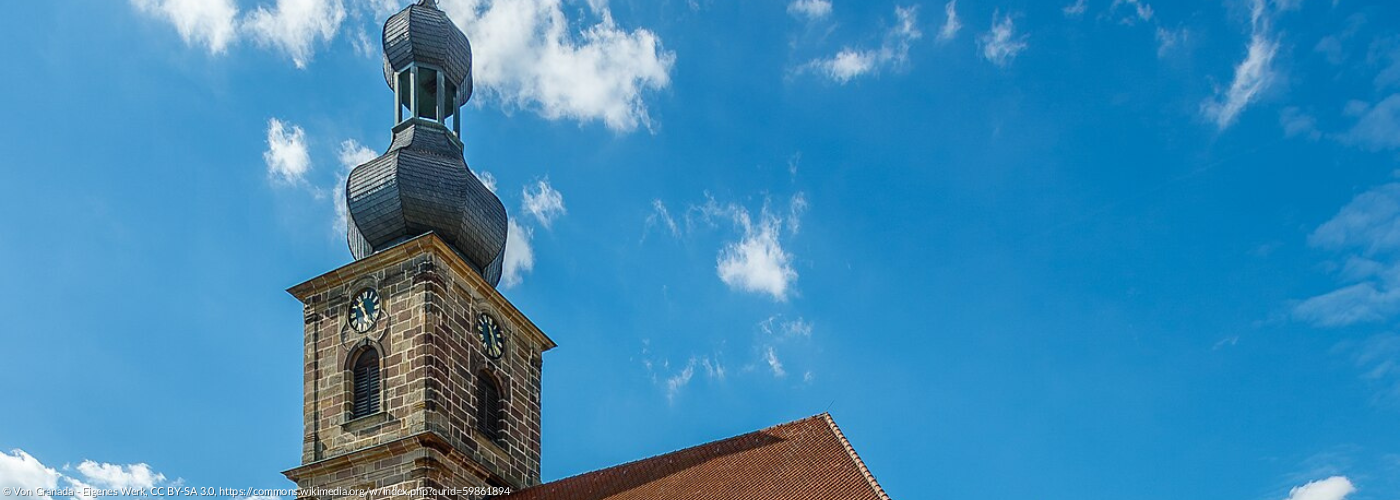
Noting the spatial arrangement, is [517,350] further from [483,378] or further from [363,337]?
[363,337]

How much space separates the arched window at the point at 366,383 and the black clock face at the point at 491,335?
90.4 inches

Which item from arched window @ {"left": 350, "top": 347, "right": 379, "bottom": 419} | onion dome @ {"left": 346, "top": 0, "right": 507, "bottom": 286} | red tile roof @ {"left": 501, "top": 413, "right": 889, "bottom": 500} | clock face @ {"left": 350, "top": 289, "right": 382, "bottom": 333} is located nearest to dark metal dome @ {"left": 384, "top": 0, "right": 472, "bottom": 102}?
onion dome @ {"left": 346, "top": 0, "right": 507, "bottom": 286}

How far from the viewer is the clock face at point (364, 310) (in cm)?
2866

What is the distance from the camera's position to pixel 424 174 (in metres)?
29.7

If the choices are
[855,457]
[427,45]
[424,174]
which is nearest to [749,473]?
[855,457]

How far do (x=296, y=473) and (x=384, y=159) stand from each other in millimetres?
6808

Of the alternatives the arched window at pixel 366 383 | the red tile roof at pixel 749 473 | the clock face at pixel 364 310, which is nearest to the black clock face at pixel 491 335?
the clock face at pixel 364 310

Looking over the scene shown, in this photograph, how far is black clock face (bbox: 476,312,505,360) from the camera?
29.7m

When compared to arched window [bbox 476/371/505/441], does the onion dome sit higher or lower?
higher

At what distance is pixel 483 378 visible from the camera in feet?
96.6

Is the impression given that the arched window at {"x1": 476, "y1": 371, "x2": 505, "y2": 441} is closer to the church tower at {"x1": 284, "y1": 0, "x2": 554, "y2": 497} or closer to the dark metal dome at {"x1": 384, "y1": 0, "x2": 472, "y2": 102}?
the church tower at {"x1": 284, "y1": 0, "x2": 554, "y2": 497}

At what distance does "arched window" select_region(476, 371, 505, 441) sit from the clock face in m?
2.42

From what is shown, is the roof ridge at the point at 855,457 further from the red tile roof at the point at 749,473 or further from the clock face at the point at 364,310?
the clock face at the point at 364,310

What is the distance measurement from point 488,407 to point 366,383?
2536mm
